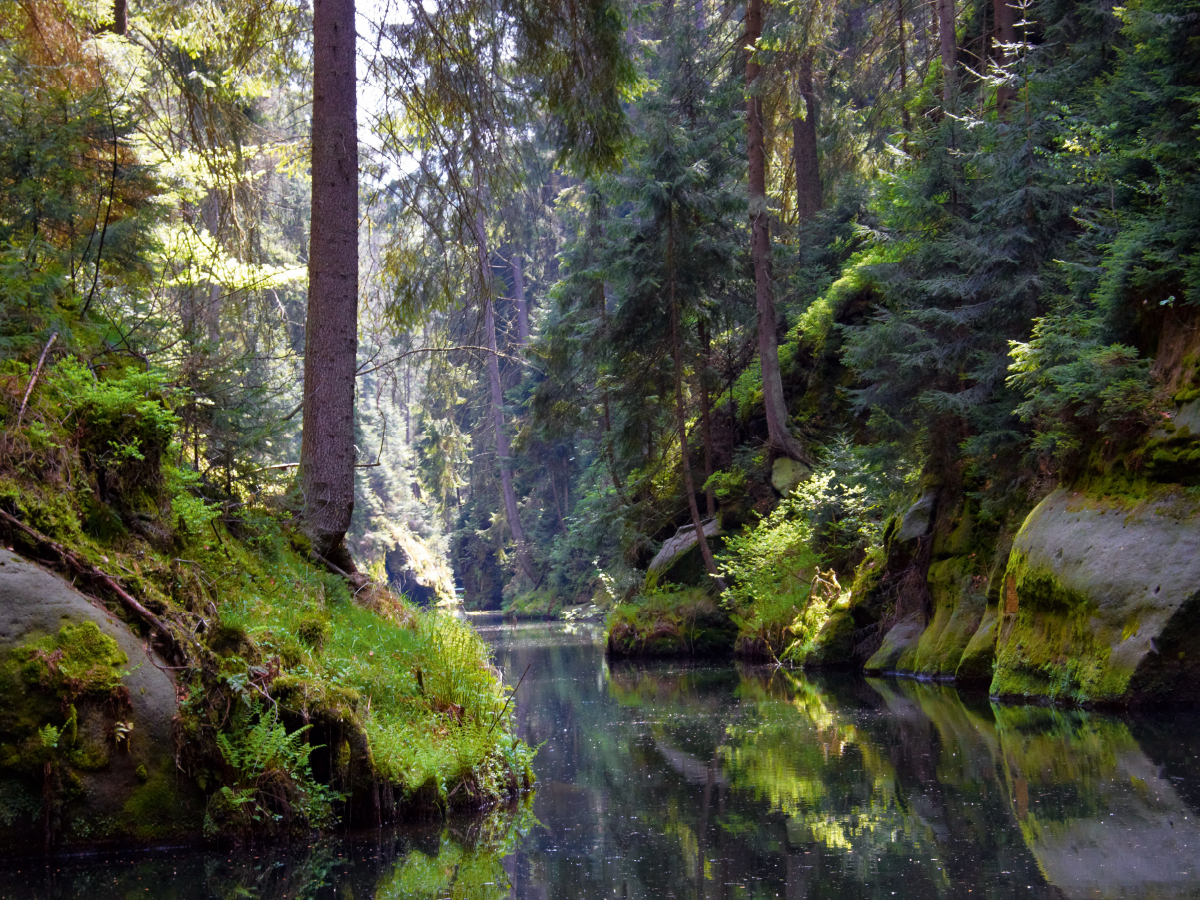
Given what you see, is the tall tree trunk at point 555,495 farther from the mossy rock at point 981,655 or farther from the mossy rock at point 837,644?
the mossy rock at point 981,655

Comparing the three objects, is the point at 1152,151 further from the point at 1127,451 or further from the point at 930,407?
the point at 930,407

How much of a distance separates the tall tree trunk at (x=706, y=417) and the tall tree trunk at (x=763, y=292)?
1469 mm

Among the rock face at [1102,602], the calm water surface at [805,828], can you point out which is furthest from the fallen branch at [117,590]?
the rock face at [1102,602]

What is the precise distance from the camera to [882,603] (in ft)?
44.3

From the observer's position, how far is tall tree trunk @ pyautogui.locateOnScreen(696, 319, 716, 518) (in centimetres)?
1902

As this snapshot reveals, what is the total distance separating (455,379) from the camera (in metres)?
12.1

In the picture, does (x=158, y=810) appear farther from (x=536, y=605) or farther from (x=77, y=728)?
(x=536, y=605)

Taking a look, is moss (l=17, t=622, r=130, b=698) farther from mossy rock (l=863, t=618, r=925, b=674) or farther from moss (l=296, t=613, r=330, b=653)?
mossy rock (l=863, t=618, r=925, b=674)

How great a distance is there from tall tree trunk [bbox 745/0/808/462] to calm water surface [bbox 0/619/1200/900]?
9.61 m

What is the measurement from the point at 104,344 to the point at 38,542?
239cm

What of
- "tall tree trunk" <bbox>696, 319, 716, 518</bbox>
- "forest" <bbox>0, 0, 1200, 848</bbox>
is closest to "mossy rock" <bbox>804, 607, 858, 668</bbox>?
"forest" <bbox>0, 0, 1200, 848</bbox>

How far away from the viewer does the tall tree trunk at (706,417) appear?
19016 millimetres

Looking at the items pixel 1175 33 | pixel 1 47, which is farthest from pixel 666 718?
pixel 1 47

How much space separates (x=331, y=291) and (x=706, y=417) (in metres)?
11.8
